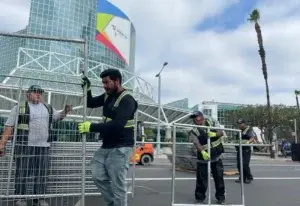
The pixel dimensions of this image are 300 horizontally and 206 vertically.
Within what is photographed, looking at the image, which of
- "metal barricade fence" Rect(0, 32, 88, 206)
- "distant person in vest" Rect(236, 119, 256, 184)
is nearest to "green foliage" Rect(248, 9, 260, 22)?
"distant person in vest" Rect(236, 119, 256, 184)

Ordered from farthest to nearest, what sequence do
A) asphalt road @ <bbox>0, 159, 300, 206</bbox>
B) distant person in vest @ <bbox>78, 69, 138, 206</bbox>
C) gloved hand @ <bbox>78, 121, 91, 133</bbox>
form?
asphalt road @ <bbox>0, 159, 300, 206</bbox> < distant person in vest @ <bbox>78, 69, 138, 206</bbox> < gloved hand @ <bbox>78, 121, 91, 133</bbox>

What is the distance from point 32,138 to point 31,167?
17.2 inches

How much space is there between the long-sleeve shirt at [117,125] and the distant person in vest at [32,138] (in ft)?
3.78

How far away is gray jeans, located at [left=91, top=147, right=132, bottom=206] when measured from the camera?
13.2ft

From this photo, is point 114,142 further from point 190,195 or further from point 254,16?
point 254,16

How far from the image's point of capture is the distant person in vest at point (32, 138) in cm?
505

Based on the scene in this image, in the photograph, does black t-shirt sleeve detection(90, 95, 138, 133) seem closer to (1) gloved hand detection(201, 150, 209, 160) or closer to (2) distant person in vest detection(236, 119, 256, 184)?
(1) gloved hand detection(201, 150, 209, 160)

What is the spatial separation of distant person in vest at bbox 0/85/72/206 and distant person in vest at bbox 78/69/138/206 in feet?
3.90

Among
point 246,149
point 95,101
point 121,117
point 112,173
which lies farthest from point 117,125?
point 246,149

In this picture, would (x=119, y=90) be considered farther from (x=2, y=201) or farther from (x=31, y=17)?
(x=31, y=17)

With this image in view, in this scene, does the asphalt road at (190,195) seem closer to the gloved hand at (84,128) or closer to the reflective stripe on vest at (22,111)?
the reflective stripe on vest at (22,111)

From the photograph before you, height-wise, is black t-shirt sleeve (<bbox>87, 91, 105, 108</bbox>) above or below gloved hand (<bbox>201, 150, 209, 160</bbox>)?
above

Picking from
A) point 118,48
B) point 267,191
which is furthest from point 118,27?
point 267,191

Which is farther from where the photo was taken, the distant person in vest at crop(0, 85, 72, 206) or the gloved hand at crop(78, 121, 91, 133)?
the distant person in vest at crop(0, 85, 72, 206)
